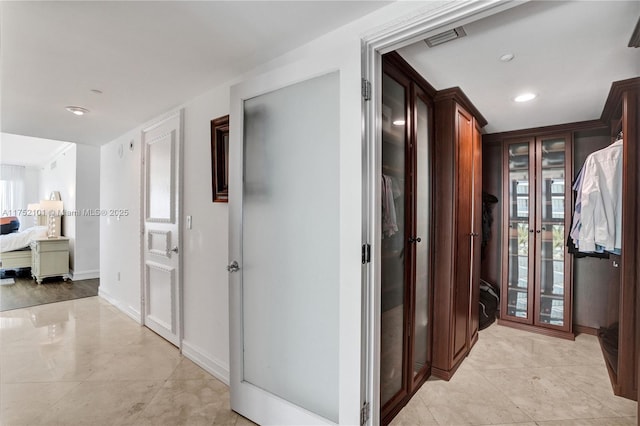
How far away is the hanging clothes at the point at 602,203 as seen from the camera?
2227 millimetres

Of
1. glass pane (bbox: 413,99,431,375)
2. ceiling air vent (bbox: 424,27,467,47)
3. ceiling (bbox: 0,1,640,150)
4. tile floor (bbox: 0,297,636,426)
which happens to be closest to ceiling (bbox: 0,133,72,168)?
ceiling (bbox: 0,1,640,150)

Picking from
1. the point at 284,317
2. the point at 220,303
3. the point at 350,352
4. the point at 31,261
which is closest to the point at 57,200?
the point at 31,261

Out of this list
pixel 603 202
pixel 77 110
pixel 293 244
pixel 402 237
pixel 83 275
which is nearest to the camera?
pixel 293 244

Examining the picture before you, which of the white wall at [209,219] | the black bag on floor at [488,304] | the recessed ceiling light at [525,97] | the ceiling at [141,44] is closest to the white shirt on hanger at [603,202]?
the recessed ceiling light at [525,97]

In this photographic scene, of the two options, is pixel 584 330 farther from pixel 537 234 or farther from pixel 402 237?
pixel 402 237

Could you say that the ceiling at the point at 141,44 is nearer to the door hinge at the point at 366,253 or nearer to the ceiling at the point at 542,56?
the ceiling at the point at 542,56

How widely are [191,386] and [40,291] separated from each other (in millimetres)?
4261

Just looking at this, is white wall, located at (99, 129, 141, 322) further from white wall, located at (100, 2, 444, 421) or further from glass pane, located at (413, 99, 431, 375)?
glass pane, located at (413, 99, 431, 375)

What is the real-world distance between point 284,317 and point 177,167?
1831 mm

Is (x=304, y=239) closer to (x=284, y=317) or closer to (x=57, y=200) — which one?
(x=284, y=317)

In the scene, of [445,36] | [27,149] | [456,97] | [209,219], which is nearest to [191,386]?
[209,219]

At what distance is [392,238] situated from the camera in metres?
1.93

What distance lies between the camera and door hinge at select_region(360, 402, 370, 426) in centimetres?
147

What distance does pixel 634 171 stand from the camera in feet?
6.70
